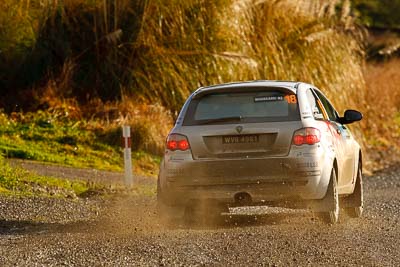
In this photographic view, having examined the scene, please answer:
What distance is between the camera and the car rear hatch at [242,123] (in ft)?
38.7

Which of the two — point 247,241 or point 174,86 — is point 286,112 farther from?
point 174,86

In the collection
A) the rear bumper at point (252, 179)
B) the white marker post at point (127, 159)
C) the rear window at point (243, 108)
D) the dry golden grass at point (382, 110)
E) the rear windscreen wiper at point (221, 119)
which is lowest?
→ the dry golden grass at point (382, 110)

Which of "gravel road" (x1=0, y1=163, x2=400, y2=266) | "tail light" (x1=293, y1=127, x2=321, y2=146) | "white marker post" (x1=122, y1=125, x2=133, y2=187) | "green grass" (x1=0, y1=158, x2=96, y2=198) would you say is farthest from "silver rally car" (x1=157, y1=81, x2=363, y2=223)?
"white marker post" (x1=122, y1=125, x2=133, y2=187)

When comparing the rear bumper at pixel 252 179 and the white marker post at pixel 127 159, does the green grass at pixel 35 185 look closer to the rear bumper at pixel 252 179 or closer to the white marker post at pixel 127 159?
the white marker post at pixel 127 159

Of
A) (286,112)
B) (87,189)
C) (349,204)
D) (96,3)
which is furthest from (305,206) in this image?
(96,3)

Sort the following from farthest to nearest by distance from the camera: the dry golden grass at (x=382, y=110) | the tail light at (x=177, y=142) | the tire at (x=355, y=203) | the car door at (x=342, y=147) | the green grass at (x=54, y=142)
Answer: the dry golden grass at (x=382, y=110) < the green grass at (x=54, y=142) < the tire at (x=355, y=203) < the car door at (x=342, y=147) < the tail light at (x=177, y=142)

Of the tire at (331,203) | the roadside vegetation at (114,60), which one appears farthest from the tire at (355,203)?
the roadside vegetation at (114,60)

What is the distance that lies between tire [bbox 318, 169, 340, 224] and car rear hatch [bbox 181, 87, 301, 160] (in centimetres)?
68

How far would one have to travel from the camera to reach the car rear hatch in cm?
1180

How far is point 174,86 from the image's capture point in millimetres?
23859

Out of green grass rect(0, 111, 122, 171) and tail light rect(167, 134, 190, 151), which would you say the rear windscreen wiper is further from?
green grass rect(0, 111, 122, 171)

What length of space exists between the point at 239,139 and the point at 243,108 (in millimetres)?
431

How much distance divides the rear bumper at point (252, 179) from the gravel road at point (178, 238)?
38 centimetres

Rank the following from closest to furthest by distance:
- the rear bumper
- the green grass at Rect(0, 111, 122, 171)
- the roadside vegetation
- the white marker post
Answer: the rear bumper, the white marker post, the green grass at Rect(0, 111, 122, 171), the roadside vegetation
